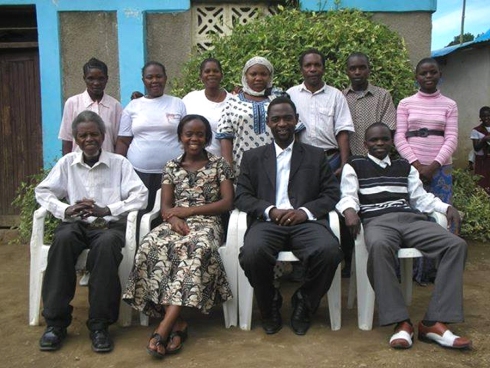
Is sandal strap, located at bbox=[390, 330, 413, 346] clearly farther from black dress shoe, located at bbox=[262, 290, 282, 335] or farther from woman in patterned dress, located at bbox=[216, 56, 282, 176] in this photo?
woman in patterned dress, located at bbox=[216, 56, 282, 176]

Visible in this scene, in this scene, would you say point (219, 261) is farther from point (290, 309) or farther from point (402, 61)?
point (402, 61)

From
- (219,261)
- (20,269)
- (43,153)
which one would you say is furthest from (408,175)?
(43,153)

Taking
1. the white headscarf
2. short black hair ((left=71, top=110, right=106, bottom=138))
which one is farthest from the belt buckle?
short black hair ((left=71, top=110, right=106, bottom=138))

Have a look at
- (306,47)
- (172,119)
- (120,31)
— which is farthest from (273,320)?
(120,31)

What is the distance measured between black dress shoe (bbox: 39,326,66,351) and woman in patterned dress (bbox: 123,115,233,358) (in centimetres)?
46

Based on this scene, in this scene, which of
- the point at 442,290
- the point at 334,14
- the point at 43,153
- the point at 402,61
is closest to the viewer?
the point at 442,290

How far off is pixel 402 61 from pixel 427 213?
1.91 m

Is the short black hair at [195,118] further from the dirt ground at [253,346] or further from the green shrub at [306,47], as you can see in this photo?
the dirt ground at [253,346]

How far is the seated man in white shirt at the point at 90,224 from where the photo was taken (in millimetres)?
3287

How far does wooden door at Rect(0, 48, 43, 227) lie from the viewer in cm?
659

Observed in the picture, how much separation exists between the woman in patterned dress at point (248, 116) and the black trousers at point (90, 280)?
1165 millimetres

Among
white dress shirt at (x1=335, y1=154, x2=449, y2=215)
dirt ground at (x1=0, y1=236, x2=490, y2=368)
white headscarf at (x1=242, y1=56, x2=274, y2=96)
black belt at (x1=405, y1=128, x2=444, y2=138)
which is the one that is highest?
white headscarf at (x1=242, y1=56, x2=274, y2=96)

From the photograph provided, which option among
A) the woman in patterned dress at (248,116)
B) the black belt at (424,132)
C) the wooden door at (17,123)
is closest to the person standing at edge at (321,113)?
the woman in patterned dress at (248,116)

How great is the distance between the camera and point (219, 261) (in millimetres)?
3455
